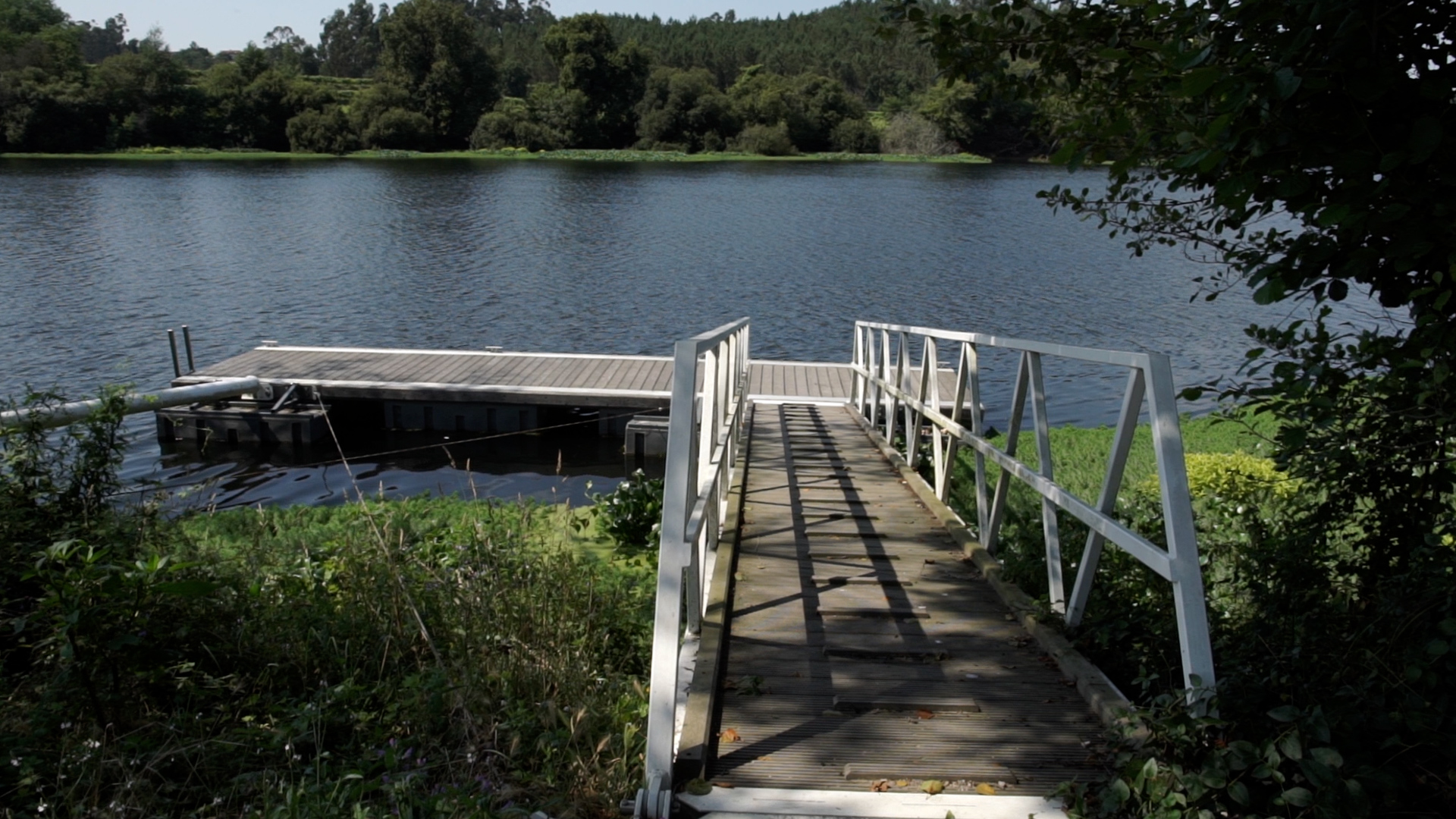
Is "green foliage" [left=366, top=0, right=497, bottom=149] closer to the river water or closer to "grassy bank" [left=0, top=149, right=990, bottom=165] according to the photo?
"grassy bank" [left=0, top=149, right=990, bottom=165]

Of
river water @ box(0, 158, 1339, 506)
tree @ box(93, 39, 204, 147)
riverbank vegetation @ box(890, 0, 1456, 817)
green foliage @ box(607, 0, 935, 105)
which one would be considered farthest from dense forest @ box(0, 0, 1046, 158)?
riverbank vegetation @ box(890, 0, 1456, 817)

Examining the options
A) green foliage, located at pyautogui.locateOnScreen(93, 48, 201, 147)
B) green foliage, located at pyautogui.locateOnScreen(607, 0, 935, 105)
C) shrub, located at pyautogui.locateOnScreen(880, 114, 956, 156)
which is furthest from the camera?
green foliage, located at pyautogui.locateOnScreen(607, 0, 935, 105)

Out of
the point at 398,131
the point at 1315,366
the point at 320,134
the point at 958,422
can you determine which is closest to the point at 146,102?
the point at 320,134

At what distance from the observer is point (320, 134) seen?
85000mm

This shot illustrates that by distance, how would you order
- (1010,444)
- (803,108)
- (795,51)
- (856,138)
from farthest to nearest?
(795,51), (803,108), (856,138), (1010,444)

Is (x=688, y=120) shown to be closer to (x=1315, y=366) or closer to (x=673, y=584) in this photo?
(x=1315, y=366)

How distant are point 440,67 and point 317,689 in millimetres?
97796

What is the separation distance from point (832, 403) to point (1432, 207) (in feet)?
33.4

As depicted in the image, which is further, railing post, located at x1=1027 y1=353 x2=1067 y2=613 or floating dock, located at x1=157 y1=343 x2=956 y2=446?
floating dock, located at x1=157 y1=343 x2=956 y2=446

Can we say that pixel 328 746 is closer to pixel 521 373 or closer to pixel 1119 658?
pixel 1119 658

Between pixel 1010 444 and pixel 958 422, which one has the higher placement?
pixel 1010 444

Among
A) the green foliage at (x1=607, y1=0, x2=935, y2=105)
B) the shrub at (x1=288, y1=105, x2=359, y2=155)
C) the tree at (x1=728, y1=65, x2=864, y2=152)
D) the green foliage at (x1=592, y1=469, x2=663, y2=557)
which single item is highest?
the green foliage at (x1=607, y1=0, x2=935, y2=105)

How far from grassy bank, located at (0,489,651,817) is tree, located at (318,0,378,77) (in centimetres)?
17363

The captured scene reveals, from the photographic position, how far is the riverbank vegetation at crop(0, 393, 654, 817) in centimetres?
300
